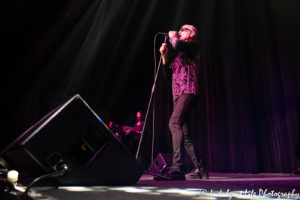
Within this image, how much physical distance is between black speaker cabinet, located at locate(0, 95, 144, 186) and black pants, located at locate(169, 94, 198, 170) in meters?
0.76

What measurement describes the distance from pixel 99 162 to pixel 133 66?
4558 millimetres

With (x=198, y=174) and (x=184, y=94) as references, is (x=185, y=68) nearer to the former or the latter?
(x=184, y=94)

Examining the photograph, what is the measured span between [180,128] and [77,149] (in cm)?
104

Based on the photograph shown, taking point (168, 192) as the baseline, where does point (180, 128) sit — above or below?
above

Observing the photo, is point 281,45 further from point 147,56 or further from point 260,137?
point 147,56

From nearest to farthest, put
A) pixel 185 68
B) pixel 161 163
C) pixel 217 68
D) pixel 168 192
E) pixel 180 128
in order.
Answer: pixel 168 192 → pixel 180 128 → pixel 185 68 → pixel 161 163 → pixel 217 68

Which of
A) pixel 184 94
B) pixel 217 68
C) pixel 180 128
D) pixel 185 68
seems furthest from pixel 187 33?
pixel 217 68

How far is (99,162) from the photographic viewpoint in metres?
0.92

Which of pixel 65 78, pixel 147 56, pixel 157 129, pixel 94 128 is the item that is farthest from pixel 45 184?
pixel 65 78

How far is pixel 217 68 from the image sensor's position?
10.7 ft

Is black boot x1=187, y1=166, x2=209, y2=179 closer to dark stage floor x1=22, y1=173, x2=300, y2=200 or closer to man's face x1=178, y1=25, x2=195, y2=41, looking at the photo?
dark stage floor x1=22, y1=173, x2=300, y2=200

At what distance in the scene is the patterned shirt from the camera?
184 centimetres

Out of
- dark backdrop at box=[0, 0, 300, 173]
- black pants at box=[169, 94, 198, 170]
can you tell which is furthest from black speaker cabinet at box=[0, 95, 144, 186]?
dark backdrop at box=[0, 0, 300, 173]

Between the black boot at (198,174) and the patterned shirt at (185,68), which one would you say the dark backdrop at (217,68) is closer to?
the black boot at (198,174)
